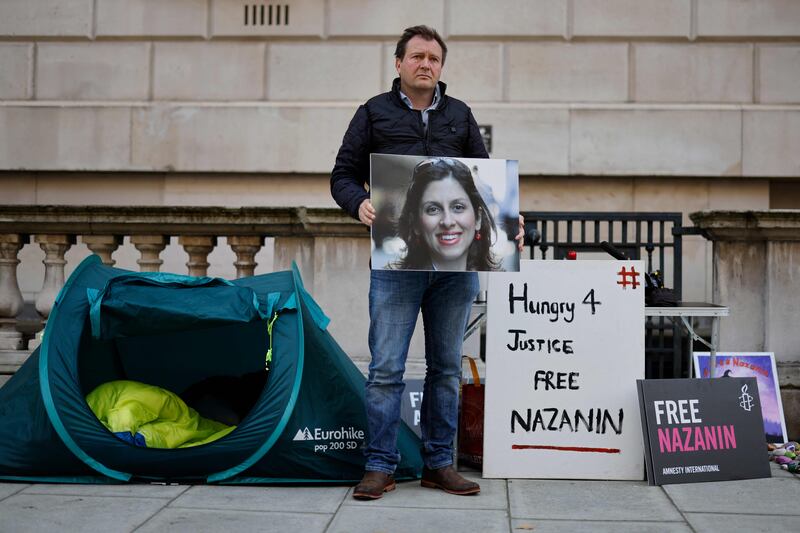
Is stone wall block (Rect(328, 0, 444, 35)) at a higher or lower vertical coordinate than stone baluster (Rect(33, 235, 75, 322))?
higher

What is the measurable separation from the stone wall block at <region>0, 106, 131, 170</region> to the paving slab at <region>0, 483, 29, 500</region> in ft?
21.8

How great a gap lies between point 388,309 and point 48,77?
785 cm

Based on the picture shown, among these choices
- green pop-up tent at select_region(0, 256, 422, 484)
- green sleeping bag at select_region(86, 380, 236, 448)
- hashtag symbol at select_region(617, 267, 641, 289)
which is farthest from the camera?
hashtag symbol at select_region(617, 267, 641, 289)

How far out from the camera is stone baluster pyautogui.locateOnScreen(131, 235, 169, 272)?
6508mm

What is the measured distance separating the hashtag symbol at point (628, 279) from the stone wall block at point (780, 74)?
6247 millimetres

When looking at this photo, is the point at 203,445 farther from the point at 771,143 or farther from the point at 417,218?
the point at 771,143

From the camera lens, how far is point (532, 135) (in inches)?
405

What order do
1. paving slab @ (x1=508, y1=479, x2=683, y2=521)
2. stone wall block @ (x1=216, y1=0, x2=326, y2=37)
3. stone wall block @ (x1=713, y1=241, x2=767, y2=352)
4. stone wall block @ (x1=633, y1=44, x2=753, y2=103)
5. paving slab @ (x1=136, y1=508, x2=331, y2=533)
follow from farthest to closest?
1. stone wall block @ (x1=216, y1=0, x2=326, y2=37)
2. stone wall block @ (x1=633, y1=44, x2=753, y2=103)
3. stone wall block @ (x1=713, y1=241, x2=767, y2=352)
4. paving slab @ (x1=508, y1=479, x2=683, y2=521)
5. paving slab @ (x1=136, y1=508, x2=331, y2=533)

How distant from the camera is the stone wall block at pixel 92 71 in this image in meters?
10.7

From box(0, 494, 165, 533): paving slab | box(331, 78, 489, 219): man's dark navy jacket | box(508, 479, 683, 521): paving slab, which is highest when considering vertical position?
box(331, 78, 489, 219): man's dark navy jacket

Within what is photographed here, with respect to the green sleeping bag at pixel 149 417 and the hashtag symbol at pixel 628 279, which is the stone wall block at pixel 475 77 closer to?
the hashtag symbol at pixel 628 279

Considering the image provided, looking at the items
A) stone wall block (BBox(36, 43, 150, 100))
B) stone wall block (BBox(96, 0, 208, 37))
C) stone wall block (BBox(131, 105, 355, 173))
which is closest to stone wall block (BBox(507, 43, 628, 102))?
stone wall block (BBox(131, 105, 355, 173))

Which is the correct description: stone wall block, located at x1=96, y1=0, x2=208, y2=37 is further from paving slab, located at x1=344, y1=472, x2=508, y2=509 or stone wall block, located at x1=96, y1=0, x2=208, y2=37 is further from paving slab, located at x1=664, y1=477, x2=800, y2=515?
paving slab, located at x1=664, y1=477, x2=800, y2=515

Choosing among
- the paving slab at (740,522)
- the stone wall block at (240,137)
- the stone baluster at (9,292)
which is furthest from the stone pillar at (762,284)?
the stone wall block at (240,137)
